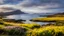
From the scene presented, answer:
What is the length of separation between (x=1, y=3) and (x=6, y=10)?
153 mm

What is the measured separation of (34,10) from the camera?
3.36 metres

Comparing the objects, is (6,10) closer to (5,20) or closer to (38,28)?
(5,20)

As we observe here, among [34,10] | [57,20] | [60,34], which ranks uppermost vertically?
[34,10]

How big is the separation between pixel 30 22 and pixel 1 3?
622mm

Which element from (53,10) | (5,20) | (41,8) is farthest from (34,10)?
(5,20)

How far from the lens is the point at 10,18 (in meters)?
3.37

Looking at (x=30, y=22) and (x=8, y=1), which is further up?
(x=8, y=1)

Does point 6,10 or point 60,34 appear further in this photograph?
point 6,10

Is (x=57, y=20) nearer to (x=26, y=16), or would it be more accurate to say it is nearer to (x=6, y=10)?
(x=26, y=16)

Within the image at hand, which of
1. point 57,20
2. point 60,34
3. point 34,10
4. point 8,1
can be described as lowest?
point 60,34

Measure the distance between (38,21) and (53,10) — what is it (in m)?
0.32

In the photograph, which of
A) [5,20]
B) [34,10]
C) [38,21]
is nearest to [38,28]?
[38,21]

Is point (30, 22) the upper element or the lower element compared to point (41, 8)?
lower

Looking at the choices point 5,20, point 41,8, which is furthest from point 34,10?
point 5,20
